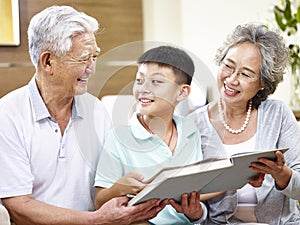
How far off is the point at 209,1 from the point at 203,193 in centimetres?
244

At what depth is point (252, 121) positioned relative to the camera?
7.11 ft

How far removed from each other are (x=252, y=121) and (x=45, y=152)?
2.42 ft

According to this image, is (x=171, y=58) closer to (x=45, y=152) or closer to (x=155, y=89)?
(x=155, y=89)

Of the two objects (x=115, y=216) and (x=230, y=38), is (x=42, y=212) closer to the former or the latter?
(x=115, y=216)

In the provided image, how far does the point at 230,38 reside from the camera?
7.20 ft

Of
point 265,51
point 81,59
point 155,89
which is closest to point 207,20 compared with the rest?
point 265,51

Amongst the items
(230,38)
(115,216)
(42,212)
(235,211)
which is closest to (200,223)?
(235,211)

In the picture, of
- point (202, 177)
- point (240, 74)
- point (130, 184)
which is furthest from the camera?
point (240, 74)

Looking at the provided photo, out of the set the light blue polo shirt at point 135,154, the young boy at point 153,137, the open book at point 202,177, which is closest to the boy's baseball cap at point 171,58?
the young boy at point 153,137

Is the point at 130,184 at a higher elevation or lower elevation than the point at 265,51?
lower

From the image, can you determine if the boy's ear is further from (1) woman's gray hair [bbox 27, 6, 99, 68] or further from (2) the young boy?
(1) woman's gray hair [bbox 27, 6, 99, 68]

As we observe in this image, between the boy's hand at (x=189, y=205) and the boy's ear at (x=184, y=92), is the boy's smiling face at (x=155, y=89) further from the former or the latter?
the boy's hand at (x=189, y=205)

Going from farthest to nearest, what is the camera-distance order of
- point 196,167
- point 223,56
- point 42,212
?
point 223,56, point 42,212, point 196,167

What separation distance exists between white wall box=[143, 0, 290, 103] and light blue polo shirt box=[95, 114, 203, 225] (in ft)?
7.36
